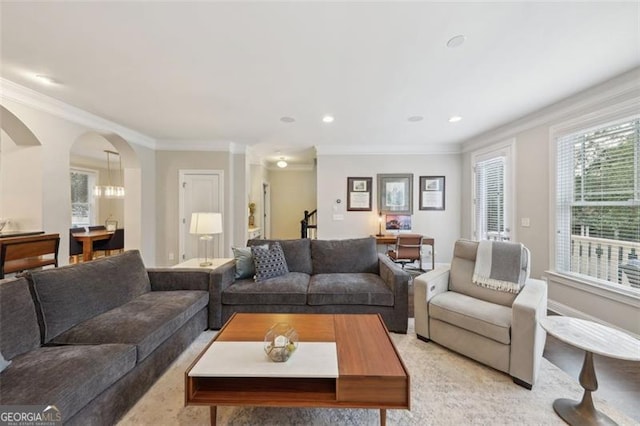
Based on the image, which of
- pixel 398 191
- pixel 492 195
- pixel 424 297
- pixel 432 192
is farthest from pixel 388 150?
pixel 424 297

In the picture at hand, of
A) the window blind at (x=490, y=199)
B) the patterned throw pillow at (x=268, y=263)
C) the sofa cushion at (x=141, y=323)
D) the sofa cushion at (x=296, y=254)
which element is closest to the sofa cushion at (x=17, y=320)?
the sofa cushion at (x=141, y=323)

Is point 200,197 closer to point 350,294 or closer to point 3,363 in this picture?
point 350,294

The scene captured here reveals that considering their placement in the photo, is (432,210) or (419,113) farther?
(432,210)

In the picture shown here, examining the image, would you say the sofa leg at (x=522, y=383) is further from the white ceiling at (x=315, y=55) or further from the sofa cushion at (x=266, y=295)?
the white ceiling at (x=315, y=55)

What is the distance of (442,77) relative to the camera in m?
2.55

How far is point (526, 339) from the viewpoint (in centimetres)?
178

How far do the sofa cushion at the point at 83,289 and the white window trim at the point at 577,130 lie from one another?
4676mm

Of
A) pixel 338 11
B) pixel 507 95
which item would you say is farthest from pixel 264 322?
pixel 507 95

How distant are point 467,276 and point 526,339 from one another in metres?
0.81

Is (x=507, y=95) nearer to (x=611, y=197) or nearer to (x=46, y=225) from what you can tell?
(x=611, y=197)

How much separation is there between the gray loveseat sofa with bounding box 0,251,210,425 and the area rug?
0.62 ft

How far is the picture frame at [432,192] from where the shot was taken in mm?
5387

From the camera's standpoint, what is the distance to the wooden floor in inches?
66.0

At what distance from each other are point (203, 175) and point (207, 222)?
2.44 metres
